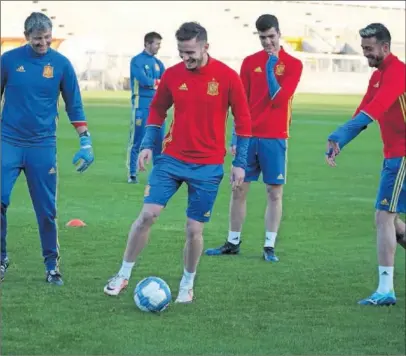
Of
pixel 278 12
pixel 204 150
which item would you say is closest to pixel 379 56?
pixel 204 150

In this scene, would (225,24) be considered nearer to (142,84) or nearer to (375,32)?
(142,84)

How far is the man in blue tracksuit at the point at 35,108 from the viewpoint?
29.3ft

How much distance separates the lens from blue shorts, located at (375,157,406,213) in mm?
8859

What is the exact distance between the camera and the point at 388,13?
3216 inches

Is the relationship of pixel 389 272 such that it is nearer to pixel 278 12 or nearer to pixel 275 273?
pixel 275 273

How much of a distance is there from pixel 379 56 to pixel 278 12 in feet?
236

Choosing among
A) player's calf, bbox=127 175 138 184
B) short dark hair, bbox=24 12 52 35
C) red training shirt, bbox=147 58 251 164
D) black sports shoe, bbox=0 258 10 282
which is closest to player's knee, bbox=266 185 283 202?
red training shirt, bbox=147 58 251 164

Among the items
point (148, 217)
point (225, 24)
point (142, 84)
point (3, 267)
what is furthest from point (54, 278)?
point (225, 24)

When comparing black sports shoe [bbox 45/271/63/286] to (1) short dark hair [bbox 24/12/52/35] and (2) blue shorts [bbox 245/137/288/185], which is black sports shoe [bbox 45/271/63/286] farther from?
(2) blue shorts [bbox 245/137/288/185]

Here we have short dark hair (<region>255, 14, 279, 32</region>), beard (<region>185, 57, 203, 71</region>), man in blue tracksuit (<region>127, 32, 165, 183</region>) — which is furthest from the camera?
man in blue tracksuit (<region>127, 32, 165, 183</region>)

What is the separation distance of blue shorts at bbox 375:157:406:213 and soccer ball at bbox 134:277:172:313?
187 centimetres

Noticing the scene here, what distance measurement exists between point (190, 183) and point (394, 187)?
5.19 ft

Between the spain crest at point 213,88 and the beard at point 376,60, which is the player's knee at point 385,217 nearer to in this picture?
the beard at point 376,60

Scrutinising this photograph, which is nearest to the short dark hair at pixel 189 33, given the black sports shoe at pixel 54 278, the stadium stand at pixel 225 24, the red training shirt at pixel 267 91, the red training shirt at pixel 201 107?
the red training shirt at pixel 201 107
